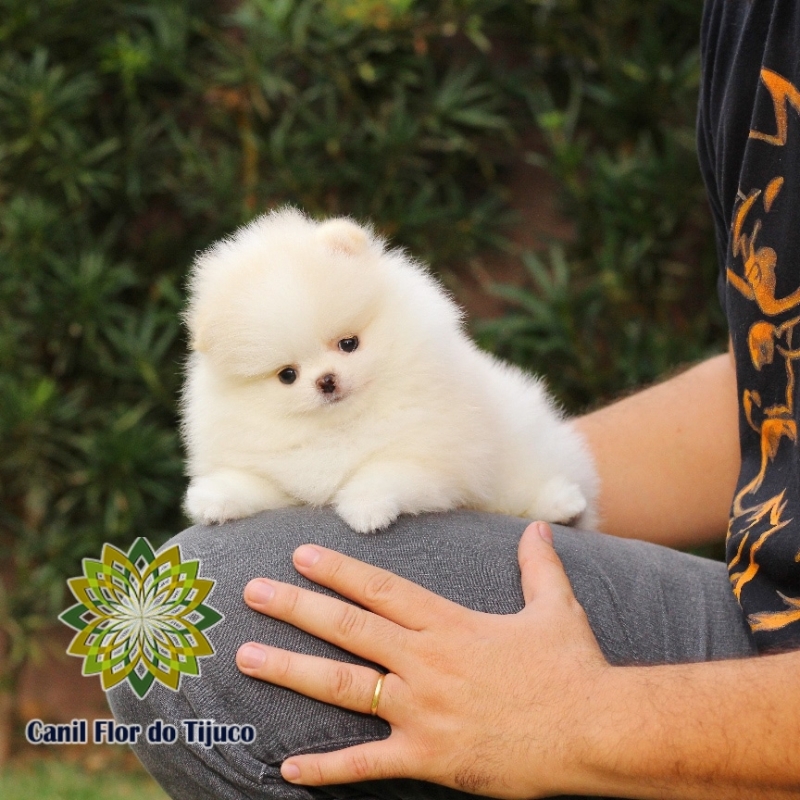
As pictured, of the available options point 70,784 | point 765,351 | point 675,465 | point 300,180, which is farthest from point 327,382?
point 70,784

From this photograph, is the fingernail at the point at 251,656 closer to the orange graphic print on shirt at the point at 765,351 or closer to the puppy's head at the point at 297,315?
the puppy's head at the point at 297,315

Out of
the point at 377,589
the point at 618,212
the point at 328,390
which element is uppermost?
the point at 618,212

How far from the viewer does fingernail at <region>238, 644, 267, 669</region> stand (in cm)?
119

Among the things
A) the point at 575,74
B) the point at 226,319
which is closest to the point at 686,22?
the point at 575,74

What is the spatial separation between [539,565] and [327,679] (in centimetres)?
31

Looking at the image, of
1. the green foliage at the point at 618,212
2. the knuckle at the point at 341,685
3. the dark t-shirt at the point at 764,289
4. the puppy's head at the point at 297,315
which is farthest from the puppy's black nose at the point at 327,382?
the green foliage at the point at 618,212

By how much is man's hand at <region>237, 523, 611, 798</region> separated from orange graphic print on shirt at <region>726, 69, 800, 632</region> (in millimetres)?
276

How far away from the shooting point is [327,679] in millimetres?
1176

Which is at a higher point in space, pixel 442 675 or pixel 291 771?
pixel 442 675

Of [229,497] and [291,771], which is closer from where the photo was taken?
[291,771]

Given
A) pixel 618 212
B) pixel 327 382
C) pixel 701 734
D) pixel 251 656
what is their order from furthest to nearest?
pixel 618 212
pixel 327 382
pixel 251 656
pixel 701 734

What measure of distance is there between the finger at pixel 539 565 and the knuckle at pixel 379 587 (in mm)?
179

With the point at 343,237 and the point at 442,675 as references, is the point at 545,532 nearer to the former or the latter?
the point at 442,675

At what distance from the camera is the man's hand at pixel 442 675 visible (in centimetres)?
113
